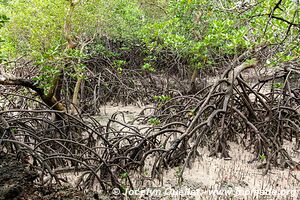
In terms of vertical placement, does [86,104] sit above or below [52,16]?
below

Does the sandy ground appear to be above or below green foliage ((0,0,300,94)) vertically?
below

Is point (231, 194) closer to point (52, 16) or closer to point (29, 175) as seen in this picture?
point (29, 175)

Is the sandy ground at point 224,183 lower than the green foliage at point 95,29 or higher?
lower

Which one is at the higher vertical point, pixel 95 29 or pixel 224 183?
pixel 95 29

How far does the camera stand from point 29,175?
242 cm

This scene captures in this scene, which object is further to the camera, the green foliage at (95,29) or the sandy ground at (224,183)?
the green foliage at (95,29)

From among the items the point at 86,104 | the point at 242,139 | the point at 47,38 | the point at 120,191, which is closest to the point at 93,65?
the point at 86,104

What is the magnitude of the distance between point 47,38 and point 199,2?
2860mm

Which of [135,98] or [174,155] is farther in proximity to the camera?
[135,98]

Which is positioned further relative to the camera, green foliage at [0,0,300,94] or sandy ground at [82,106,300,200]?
green foliage at [0,0,300,94]

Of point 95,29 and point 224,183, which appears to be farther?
point 95,29

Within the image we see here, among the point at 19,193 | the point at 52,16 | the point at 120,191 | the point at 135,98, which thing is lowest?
the point at 120,191

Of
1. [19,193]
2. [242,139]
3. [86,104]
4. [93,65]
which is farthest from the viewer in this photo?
[93,65]

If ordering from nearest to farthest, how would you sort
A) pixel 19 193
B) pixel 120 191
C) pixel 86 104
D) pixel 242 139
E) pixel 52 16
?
1. pixel 19 193
2. pixel 120 191
3. pixel 242 139
4. pixel 52 16
5. pixel 86 104
